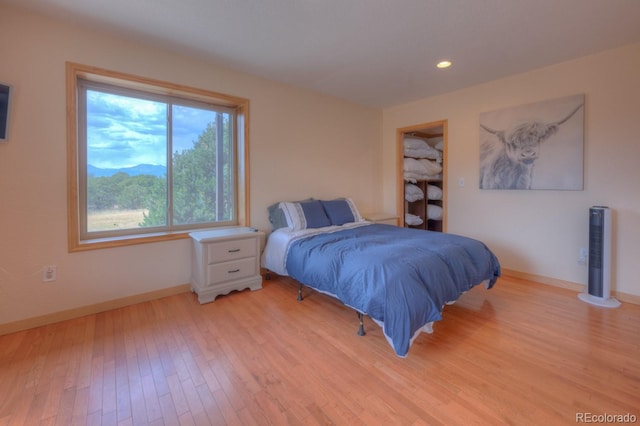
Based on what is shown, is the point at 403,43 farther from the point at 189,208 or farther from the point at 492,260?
the point at 189,208

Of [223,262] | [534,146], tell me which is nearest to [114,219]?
[223,262]

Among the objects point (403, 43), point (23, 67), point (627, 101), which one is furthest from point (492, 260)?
point (23, 67)

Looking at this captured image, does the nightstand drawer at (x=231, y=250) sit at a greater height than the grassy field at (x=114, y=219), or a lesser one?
lesser

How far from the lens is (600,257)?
105 inches

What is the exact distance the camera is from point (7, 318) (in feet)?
7.14

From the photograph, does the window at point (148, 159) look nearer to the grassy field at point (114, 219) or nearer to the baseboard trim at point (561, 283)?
the grassy field at point (114, 219)

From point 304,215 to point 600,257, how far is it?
9.47 feet

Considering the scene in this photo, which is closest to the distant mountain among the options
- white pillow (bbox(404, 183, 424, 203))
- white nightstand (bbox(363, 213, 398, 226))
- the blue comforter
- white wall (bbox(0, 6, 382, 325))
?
white wall (bbox(0, 6, 382, 325))

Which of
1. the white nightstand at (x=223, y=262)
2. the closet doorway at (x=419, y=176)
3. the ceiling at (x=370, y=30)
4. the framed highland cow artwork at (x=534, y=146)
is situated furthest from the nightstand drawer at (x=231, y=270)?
the framed highland cow artwork at (x=534, y=146)

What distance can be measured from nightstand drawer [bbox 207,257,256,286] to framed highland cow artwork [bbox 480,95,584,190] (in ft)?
9.76

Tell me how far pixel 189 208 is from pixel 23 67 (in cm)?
165

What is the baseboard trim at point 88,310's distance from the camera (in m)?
2.21

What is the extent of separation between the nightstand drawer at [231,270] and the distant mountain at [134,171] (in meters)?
1.13

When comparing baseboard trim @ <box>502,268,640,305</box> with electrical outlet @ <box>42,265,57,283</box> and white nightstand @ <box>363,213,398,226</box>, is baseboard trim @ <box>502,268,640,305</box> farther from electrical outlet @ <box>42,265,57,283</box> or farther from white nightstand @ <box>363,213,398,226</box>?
electrical outlet @ <box>42,265,57,283</box>
